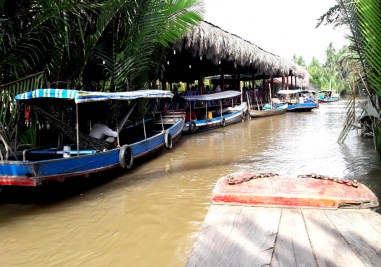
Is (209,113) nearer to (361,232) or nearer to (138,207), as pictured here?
(138,207)

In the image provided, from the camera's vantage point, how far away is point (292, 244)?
1205 mm

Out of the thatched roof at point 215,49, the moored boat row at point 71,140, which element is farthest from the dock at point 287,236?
the thatched roof at point 215,49

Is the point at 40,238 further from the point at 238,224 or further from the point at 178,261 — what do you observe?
the point at 238,224

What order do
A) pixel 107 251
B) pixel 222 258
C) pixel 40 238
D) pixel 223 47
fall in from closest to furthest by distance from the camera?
pixel 222 258 → pixel 107 251 → pixel 40 238 → pixel 223 47

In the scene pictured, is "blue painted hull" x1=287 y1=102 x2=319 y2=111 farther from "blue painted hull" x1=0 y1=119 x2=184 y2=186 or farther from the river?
"blue painted hull" x1=0 y1=119 x2=184 y2=186

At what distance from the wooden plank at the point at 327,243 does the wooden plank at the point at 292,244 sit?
2 cm

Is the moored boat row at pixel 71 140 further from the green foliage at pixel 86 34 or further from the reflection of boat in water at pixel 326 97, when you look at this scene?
the reflection of boat in water at pixel 326 97

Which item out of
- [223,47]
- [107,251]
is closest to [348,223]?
[107,251]

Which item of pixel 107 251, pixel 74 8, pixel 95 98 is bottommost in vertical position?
pixel 107 251

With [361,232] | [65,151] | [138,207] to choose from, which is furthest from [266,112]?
[361,232]

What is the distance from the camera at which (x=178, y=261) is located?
Result: 2.96 meters

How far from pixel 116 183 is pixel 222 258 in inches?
190

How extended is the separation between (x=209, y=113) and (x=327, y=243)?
40.0 ft

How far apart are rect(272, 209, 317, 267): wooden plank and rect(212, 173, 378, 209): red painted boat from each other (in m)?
0.08
